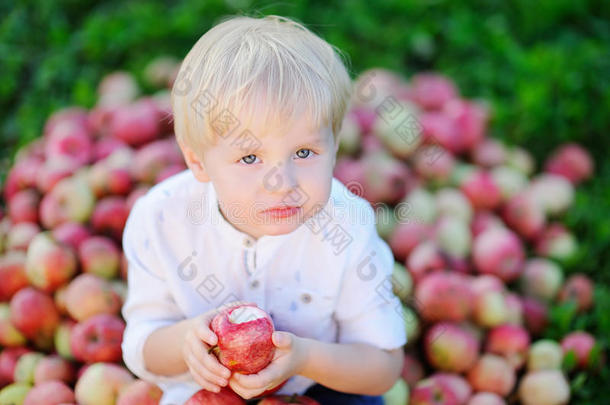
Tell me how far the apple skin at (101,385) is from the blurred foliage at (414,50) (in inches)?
49.2

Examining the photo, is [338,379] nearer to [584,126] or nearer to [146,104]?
[146,104]

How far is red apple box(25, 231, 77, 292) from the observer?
2.19 m

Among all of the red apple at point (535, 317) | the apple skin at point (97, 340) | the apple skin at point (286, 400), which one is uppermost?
the apple skin at point (286, 400)

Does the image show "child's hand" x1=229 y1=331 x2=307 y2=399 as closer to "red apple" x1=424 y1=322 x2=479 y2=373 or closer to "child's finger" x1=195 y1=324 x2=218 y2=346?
"child's finger" x1=195 y1=324 x2=218 y2=346

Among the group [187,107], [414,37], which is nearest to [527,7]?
[414,37]

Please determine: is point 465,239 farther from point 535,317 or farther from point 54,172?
point 54,172

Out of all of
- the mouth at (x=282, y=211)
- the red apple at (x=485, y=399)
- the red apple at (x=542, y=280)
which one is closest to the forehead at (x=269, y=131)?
the mouth at (x=282, y=211)

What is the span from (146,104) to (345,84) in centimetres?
155

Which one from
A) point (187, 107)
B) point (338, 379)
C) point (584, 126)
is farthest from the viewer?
point (584, 126)

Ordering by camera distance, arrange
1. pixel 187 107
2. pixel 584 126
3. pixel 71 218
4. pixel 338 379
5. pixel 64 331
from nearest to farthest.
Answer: pixel 187 107, pixel 338 379, pixel 64 331, pixel 71 218, pixel 584 126

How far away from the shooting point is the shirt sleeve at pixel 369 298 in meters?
1.67

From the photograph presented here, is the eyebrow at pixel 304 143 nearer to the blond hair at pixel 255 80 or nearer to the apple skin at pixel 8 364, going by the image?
the blond hair at pixel 255 80

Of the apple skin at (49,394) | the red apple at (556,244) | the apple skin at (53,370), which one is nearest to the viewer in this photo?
the apple skin at (49,394)

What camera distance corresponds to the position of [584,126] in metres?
3.07
